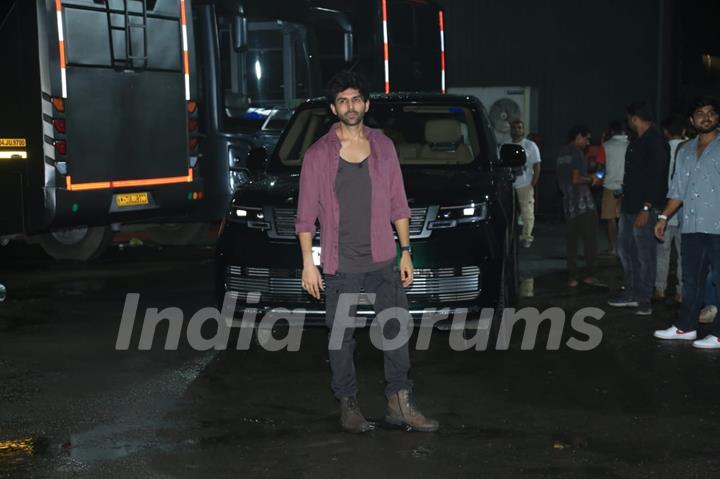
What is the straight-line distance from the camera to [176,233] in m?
16.0

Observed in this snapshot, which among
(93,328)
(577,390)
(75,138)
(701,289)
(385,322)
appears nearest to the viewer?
(385,322)

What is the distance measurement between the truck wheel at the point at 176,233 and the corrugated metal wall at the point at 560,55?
14.4 m

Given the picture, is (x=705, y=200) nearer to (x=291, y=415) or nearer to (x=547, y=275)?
(x=291, y=415)

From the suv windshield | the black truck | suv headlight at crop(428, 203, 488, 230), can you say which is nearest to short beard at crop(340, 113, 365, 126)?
suv headlight at crop(428, 203, 488, 230)

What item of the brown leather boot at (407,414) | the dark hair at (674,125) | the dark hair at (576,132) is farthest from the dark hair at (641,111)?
the brown leather boot at (407,414)

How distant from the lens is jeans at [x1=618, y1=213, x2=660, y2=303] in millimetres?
10250

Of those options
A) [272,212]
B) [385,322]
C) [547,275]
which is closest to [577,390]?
[385,322]

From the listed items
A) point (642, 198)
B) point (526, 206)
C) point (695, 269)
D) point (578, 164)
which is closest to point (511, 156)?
point (642, 198)

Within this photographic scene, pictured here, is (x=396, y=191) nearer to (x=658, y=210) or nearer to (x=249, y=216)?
(x=249, y=216)

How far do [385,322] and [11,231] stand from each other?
6.56 meters

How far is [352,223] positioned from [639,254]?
457cm

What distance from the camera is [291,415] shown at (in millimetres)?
6891

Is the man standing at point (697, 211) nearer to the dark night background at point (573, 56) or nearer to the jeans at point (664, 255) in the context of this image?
the jeans at point (664, 255)

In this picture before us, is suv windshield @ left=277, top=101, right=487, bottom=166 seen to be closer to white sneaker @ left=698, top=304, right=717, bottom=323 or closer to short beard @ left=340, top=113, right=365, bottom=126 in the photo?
white sneaker @ left=698, top=304, right=717, bottom=323
